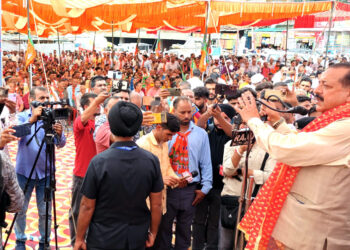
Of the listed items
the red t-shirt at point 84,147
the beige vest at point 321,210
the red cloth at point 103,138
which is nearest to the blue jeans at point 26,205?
the red t-shirt at point 84,147

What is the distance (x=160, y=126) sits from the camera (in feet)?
8.98

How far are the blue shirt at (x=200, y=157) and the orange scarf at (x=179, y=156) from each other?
3 centimetres

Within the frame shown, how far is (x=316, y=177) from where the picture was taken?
1743mm

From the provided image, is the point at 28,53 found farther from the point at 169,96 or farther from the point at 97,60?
the point at 97,60

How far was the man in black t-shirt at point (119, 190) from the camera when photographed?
1.95 m

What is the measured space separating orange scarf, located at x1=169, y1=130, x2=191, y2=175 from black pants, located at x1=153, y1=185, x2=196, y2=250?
0.59 ft

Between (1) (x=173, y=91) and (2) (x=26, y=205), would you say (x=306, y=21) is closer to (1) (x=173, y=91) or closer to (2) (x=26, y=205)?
(1) (x=173, y=91)

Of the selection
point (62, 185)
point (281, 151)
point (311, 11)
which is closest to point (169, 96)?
point (62, 185)

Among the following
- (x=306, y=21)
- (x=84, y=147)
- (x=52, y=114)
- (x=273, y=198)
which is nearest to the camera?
(x=273, y=198)

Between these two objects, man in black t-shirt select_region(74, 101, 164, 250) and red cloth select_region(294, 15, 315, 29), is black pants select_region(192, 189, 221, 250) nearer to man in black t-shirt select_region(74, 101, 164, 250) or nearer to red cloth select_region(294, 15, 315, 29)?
man in black t-shirt select_region(74, 101, 164, 250)

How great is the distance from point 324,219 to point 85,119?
2.01 meters

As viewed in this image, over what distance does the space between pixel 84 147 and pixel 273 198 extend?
6.07 feet

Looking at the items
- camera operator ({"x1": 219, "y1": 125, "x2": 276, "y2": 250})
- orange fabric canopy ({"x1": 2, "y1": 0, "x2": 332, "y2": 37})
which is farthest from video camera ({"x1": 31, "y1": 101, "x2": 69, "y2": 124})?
orange fabric canopy ({"x1": 2, "y1": 0, "x2": 332, "y2": 37})

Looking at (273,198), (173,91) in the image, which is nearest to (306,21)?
(173,91)
